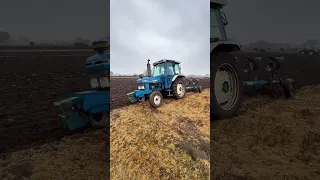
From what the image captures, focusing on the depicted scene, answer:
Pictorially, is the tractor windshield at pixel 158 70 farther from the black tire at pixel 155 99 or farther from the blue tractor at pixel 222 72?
the blue tractor at pixel 222 72

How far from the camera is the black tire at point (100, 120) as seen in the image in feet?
12.7

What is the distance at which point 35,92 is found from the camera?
15.3ft

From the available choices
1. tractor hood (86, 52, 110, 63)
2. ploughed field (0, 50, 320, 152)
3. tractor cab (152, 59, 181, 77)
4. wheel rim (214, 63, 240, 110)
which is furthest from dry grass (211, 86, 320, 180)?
tractor cab (152, 59, 181, 77)

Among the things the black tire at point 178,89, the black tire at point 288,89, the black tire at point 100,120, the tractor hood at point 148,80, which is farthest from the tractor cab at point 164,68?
the black tire at point 288,89

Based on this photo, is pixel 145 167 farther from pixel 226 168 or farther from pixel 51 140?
pixel 51 140

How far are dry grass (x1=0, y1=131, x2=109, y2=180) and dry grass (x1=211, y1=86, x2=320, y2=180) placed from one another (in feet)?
4.59

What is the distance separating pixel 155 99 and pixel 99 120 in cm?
170

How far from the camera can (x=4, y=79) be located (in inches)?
182

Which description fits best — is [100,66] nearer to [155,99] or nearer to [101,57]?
[101,57]

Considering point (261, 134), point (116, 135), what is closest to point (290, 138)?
point (261, 134)

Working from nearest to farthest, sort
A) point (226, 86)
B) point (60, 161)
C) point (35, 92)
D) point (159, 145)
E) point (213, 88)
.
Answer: point (60, 161) → point (159, 145) → point (213, 88) → point (226, 86) → point (35, 92)

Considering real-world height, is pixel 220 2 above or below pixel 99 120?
above

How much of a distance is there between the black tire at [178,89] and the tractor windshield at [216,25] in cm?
191

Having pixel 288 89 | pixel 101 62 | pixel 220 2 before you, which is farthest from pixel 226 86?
pixel 288 89
